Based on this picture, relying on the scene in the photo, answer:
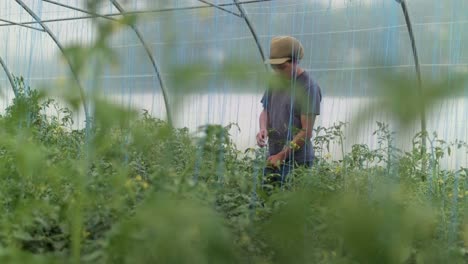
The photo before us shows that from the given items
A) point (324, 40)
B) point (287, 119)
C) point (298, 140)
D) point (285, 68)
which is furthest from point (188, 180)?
point (324, 40)

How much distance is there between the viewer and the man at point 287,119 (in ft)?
9.33

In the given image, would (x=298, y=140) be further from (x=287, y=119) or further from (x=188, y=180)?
(x=188, y=180)

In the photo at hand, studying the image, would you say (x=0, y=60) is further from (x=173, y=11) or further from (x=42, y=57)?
(x=173, y=11)

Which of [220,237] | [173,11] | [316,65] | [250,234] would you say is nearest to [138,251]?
[220,237]

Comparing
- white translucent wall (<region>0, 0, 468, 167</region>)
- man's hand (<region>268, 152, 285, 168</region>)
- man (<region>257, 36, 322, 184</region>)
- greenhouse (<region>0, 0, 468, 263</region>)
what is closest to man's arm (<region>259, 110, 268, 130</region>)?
man (<region>257, 36, 322, 184</region>)

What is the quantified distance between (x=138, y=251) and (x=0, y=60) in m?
8.08

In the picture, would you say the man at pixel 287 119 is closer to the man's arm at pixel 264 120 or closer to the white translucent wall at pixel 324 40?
the man's arm at pixel 264 120

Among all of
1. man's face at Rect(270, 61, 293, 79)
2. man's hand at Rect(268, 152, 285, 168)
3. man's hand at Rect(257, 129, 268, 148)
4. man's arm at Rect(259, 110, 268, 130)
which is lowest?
man's hand at Rect(268, 152, 285, 168)

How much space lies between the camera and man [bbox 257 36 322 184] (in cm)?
284

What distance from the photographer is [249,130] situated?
5.90 meters

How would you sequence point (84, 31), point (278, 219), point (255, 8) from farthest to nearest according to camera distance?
point (84, 31) < point (255, 8) < point (278, 219)

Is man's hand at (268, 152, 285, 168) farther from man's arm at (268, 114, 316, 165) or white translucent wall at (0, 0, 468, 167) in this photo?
white translucent wall at (0, 0, 468, 167)

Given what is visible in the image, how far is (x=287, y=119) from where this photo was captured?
10.8ft

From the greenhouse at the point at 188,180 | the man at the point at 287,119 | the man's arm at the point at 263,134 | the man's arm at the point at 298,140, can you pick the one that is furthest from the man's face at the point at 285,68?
the greenhouse at the point at 188,180
